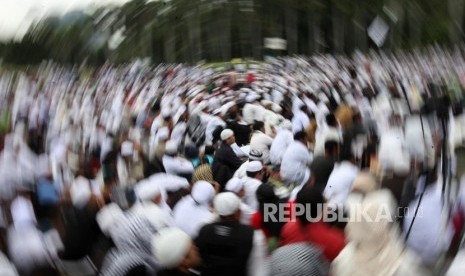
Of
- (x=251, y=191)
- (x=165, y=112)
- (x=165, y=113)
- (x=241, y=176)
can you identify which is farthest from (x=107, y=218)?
(x=165, y=112)

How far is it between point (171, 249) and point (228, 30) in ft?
67.3

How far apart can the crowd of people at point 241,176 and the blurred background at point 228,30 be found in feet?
2.60

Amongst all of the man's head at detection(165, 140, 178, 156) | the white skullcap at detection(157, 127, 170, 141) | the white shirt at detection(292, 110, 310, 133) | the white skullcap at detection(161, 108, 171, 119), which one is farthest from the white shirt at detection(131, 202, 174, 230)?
the white skullcap at detection(161, 108, 171, 119)

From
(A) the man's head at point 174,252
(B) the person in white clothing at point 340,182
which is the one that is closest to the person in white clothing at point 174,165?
(B) the person in white clothing at point 340,182

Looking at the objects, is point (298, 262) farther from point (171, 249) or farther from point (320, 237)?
point (171, 249)

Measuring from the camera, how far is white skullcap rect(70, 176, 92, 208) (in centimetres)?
520

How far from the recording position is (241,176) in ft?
27.0

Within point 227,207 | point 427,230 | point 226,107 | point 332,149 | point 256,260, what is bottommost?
point 256,260

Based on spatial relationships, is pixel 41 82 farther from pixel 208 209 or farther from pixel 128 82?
pixel 208 209

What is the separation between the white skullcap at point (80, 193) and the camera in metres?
5.20

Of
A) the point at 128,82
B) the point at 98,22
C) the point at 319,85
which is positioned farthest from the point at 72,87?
the point at 319,85

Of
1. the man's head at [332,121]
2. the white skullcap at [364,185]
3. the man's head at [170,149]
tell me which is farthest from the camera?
the man's head at [170,149]

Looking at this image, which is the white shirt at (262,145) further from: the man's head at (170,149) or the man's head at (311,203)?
the man's head at (311,203)

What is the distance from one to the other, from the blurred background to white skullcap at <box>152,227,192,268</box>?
6022 mm
